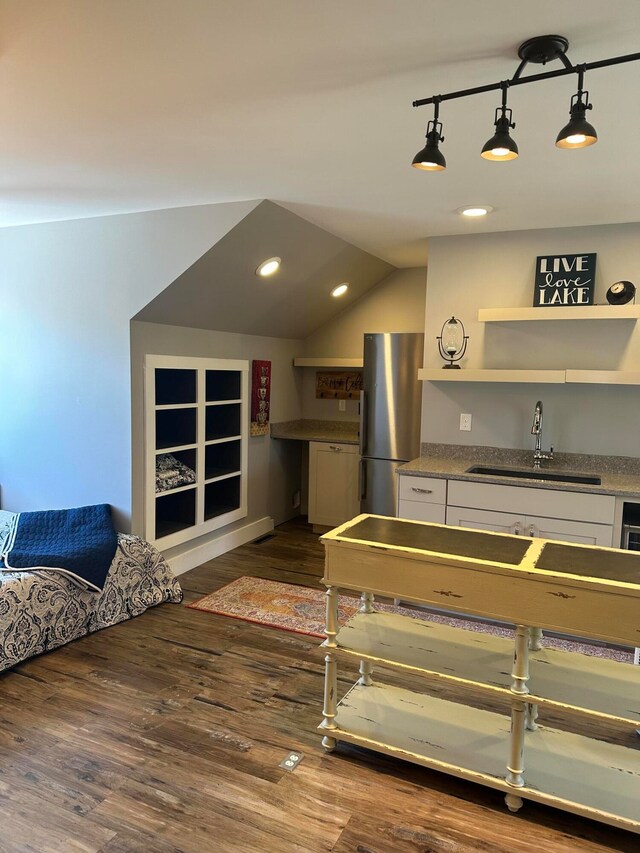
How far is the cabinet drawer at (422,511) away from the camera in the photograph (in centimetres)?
356

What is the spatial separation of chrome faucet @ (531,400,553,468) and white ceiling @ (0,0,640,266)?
1195 millimetres

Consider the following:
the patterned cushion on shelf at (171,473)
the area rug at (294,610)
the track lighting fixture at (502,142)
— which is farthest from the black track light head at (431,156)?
the patterned cushion on shelf at (171,473)

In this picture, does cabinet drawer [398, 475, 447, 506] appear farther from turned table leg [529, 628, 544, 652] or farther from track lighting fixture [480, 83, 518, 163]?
track lighting fixture [480, 83, 518, 163]

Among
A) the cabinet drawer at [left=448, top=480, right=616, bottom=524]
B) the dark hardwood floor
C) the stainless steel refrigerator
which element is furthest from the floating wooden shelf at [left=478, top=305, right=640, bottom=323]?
the dark hardwood floor

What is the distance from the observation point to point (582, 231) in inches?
145

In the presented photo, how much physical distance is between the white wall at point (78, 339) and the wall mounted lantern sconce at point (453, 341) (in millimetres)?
1547

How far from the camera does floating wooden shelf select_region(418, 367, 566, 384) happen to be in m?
3.57

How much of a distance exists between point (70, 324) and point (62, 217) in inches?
27.3

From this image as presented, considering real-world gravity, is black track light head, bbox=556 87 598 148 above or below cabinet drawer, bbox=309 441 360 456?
above

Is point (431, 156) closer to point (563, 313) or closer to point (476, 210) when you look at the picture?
point (476, 210)

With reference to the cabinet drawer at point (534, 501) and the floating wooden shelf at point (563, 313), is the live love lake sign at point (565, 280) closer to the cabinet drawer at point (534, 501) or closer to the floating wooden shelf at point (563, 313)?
the floating wooden shelf at point (563, 313)

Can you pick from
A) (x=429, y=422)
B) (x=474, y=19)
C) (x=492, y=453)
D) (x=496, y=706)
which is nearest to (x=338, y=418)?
Result: (x=429, y=422)

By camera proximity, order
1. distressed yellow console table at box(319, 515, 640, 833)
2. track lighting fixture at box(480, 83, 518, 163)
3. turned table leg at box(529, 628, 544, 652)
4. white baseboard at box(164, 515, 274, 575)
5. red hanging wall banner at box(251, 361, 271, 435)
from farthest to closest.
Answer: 1. red hanging wall banner at box(251, 361, 271, 435)
2. white baseboard at box(164, 515, 274, 575)
3. turned table leg at box(529, 628, 544, 652)
4. distressed yellow console table at box(319, 515, 640, 833)
5. track lighting fixture at box(480, 83, 518, 163)

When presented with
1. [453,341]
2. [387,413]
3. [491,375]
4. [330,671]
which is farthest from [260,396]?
[330,671]
